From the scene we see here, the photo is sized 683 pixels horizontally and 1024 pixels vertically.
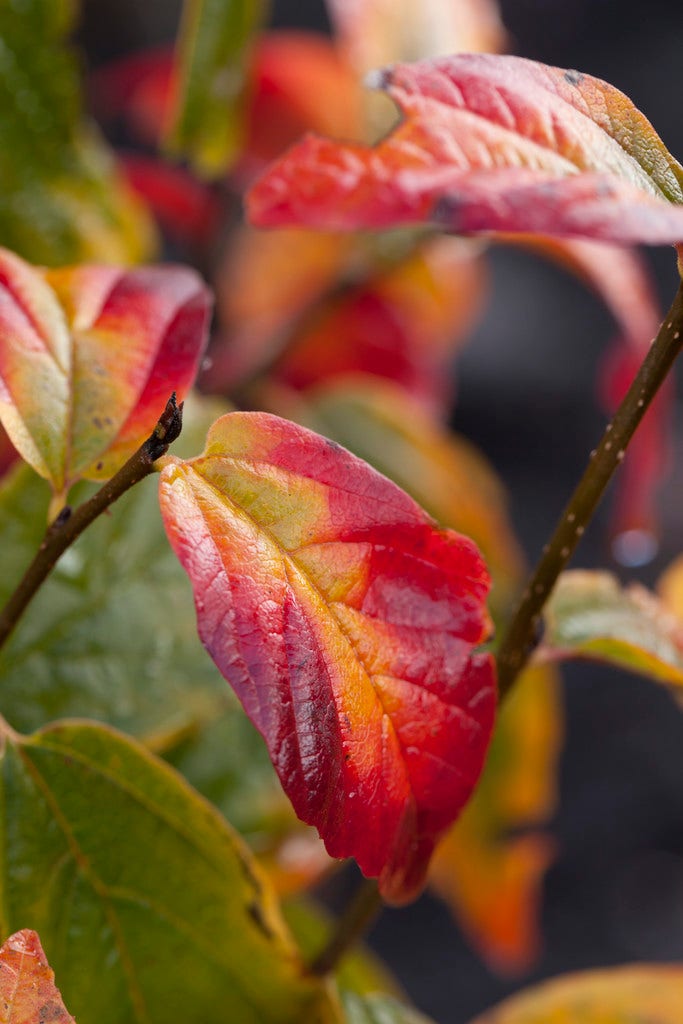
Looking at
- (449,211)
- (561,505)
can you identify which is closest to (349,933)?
(449,211)

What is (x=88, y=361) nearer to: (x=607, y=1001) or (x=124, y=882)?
(x=124, y=882)

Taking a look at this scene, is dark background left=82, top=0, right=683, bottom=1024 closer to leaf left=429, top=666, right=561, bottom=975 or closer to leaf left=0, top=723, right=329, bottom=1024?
leaf left=429, top=666, right=561, bottom=975

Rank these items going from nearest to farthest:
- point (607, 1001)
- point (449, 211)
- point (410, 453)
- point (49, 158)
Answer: point (449, 211) → point (607, 1001) → point (49, 158) → point (410, 453)

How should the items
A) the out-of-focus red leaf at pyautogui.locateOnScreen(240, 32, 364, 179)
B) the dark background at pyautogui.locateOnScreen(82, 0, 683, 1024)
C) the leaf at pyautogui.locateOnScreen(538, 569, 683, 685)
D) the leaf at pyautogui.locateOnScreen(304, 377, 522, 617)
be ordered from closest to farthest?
the leaf at pyautogui.locateOnScreen(538, 569, 683, 685), the leaf at pyautogui.locateOnScreen(304, 377, 522, 617), the out-of-focus red leaf at pyautogui.locateOnScreen(240, 32, 364, 179), the dark background at pyautogui.locateOnScreen(82, 0, 683, 1024)

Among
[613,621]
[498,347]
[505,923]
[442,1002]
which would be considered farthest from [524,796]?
[498,347]

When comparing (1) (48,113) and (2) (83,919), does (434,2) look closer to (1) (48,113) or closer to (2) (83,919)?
(1) (48,113)

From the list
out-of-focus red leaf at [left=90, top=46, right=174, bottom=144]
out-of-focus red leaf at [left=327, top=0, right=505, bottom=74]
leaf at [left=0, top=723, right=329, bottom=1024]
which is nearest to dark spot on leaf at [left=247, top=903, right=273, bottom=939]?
leaf at [left=0, top=723, right=329, bottom=1024]
